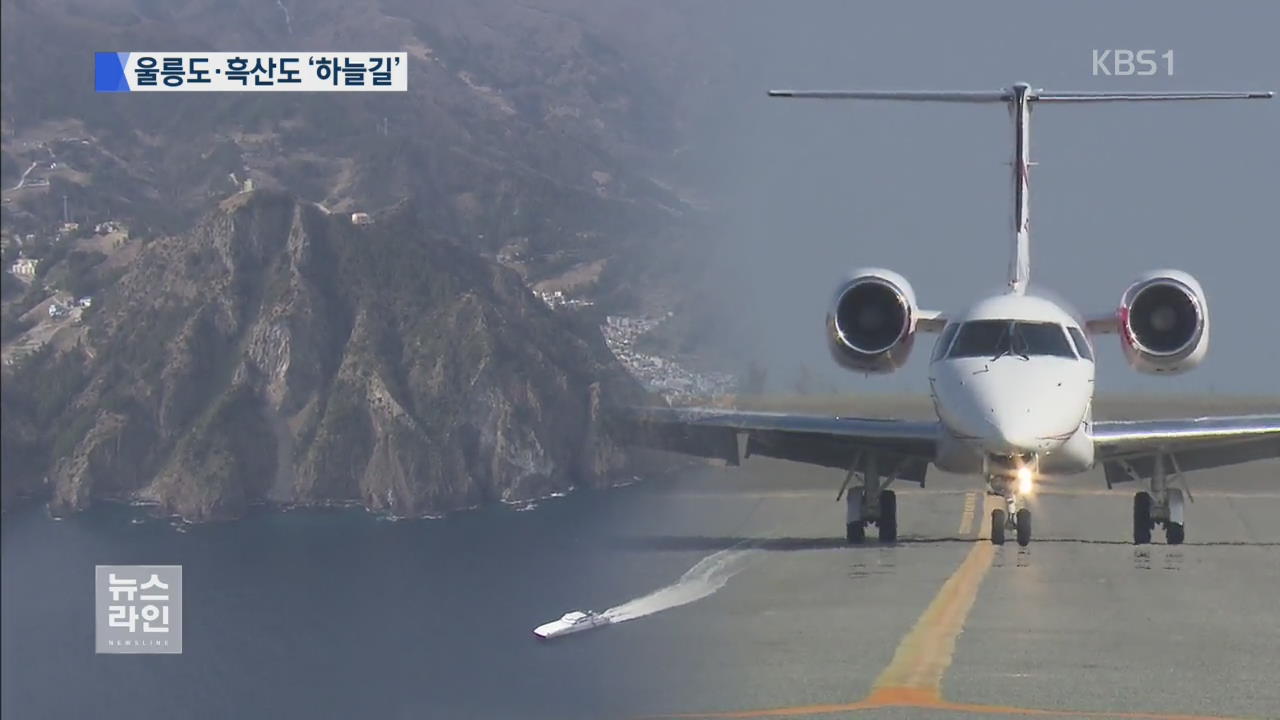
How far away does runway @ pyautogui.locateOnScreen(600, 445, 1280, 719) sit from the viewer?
1128 inches

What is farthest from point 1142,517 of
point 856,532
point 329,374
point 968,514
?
point 329,374

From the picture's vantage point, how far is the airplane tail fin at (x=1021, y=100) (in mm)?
39188

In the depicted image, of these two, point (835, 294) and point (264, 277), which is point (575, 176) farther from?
point (835, 294)

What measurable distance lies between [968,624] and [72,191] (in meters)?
16.4

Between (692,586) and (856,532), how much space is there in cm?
989

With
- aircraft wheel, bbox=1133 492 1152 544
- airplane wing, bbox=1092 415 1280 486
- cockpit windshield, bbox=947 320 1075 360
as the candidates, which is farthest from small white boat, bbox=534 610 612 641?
aircraft wheel, bbox=1133 492 1152 544

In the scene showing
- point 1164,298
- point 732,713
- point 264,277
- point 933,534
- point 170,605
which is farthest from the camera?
point 933,534

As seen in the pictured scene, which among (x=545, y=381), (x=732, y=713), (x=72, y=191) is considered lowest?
(x=732, y=713)

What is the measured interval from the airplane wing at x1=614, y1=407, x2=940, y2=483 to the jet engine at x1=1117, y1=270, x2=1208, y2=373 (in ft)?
14.0

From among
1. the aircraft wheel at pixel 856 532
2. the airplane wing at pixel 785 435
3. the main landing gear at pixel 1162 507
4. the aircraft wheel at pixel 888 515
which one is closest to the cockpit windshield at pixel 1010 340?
the airplane wing at pixel 785 435

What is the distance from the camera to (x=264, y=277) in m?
Result: 29.5

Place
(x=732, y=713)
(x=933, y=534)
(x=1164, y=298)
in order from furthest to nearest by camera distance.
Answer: (x=933, y=534), (x=1164, y=298), (x=732, y=713)

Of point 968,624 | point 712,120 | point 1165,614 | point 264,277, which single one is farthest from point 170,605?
point 1165,614

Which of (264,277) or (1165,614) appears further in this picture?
(1165,614)
